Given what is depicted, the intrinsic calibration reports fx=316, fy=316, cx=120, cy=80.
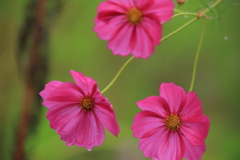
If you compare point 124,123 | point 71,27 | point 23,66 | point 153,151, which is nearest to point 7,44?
point 23,66

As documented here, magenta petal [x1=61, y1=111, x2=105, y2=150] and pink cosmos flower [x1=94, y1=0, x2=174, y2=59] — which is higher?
pink cosmos flower [x1=94, y1=0, x2=174, y2=59]

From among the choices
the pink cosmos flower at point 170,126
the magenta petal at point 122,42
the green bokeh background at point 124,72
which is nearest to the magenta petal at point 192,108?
the pink cosmos flower at point 170,126

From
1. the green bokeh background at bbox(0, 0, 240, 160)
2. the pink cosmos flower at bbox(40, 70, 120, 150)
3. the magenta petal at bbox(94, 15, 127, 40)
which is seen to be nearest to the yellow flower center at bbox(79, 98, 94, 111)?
the pink cosmos flower at bbox(40, 70, 120, 150)

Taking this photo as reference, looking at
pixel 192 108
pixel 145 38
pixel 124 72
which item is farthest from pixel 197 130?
pixel 124 72

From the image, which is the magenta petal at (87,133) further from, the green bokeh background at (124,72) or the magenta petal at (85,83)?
the green bokeh background at (124,72)

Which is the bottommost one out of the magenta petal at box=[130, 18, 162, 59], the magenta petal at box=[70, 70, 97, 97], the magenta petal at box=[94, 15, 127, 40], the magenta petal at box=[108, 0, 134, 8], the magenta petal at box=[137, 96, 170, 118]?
the magenta petal at box=[137, 96, 170, 118]

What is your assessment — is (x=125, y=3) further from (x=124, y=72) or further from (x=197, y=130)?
(x=124, y=72)

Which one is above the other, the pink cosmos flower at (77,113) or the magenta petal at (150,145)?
the pink cosmos flower at (77,113)

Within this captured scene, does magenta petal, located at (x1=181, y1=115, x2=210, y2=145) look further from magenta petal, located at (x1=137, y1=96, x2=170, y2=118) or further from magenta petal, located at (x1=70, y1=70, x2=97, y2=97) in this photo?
magenta petal, located at (x1=70, y1=70, x2=97, y2=97)
